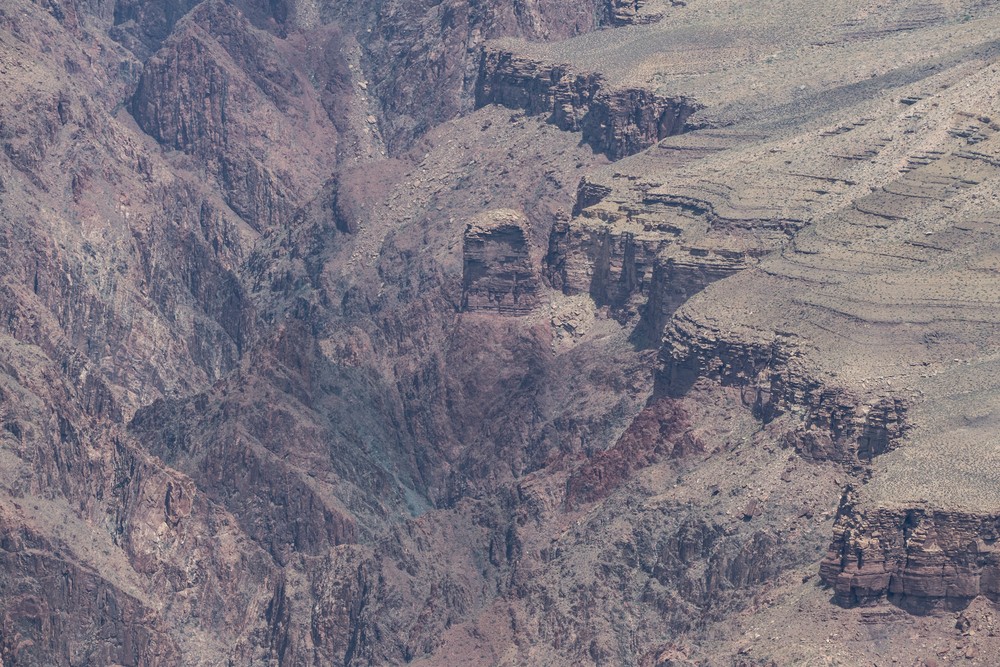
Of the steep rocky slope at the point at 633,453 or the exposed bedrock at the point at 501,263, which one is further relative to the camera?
the exposed bedrock at the point at 501,263

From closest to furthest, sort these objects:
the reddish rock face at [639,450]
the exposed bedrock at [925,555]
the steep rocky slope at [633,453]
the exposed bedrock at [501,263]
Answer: the exposed bedrock at [925,555], the steep rocky slope at [633,453], the reddish rock face at [639,450], the exposed bedrock at [501,263]

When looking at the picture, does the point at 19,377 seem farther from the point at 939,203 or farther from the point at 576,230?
the point at 939,203

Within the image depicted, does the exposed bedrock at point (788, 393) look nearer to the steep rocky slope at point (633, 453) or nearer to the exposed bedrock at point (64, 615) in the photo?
the steep rocky slope at point (633, 453)

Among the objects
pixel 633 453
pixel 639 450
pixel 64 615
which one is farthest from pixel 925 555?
pixel 64 615

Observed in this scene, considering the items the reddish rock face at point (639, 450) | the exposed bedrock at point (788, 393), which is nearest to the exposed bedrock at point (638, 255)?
the exposed bedrock at point (788, 393)

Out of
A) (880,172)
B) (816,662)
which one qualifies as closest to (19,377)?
(880,172)

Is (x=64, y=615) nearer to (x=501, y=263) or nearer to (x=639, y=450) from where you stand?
(x=639, y=450)
